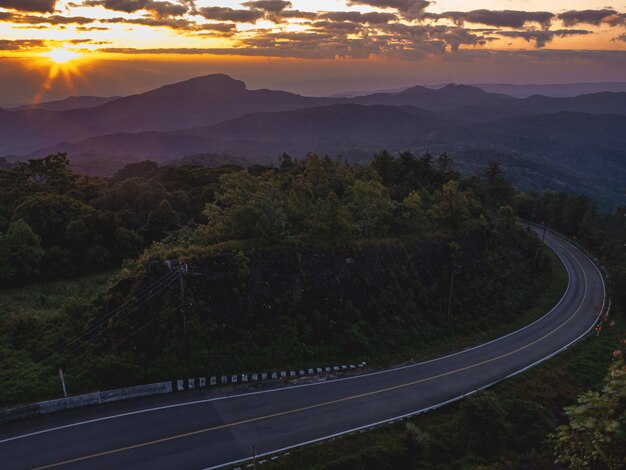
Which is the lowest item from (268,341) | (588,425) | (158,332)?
(268,341)

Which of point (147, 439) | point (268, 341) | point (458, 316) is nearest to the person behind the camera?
point (147, 439)

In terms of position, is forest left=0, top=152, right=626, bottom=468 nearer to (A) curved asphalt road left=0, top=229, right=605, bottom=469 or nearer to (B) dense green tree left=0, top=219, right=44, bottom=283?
(B) dense green tree left=0, top=219, right=44, bottom=283

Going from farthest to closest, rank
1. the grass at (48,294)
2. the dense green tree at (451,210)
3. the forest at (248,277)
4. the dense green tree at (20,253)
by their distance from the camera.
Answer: the dense green tree at (451,210)
the dense green tree at (20,253)
the grass at (48,294)
the forest at (248,277)

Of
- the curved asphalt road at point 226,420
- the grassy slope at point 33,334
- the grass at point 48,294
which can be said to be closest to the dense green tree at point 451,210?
the curved asphalt road at point 226,420

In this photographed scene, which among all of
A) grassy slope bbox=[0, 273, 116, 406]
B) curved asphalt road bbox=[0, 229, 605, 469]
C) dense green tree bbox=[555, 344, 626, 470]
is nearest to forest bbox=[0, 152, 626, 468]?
grassy slope bbox=[0, 273, 116, 406]

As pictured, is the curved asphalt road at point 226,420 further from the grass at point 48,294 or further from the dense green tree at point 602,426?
the dense green tree at point 602,426

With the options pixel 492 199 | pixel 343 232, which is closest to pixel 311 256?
pixel 343 232

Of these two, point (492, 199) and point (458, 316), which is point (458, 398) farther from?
point (492, 199)
